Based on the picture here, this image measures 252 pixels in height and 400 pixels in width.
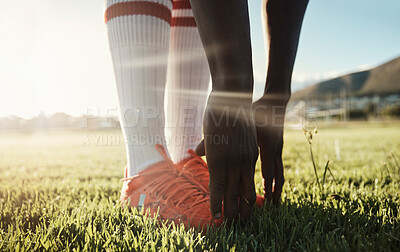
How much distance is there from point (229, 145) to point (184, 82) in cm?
89

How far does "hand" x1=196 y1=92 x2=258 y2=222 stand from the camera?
0.85 metres

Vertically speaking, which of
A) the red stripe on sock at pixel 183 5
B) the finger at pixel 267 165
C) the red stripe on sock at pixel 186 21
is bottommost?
the finger at pixel 267 165

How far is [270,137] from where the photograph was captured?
112 centimetres

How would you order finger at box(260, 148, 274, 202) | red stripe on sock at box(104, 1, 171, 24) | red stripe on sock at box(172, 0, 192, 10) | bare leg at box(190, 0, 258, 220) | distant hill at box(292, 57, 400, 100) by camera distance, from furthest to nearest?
distant hill at box(292, 57, 400, 100)
red stripe on sock at box(172, 0, 192, 10)
red stripe on sock at box(104, 1, 171, 24)
finger at box(260, 148, 274, 202)
bare leg at box(190, 0, 258, 220)

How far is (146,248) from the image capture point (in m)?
0.84

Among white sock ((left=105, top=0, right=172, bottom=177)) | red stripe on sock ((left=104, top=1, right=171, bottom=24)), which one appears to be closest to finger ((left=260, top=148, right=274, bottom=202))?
white sock ((left=105, top=0, right=172, bottom=177))

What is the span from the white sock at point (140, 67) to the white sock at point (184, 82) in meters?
0.29

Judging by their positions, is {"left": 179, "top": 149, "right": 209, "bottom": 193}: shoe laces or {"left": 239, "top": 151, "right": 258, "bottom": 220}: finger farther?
{"left": 179, "top": 149, "right": 209, "bottom": 193}: shoe laces

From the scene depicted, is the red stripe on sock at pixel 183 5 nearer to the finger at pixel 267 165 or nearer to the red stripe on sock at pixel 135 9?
the red stripe on sock at pixel 135 9

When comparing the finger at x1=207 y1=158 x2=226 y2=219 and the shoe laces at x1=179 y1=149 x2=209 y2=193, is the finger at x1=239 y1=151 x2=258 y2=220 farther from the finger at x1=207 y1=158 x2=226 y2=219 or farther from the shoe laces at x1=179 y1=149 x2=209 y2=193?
the shoe laces at x1=179 y1=149 x2=209 y2=193

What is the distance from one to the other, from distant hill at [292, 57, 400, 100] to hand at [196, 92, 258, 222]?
6958 centimetres

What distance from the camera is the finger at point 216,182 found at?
0.86 meters

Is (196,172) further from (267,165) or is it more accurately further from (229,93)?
(229,93)

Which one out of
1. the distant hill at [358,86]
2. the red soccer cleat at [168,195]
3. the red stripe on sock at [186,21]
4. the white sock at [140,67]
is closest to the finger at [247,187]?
the red soccer cleat at [168,195]
